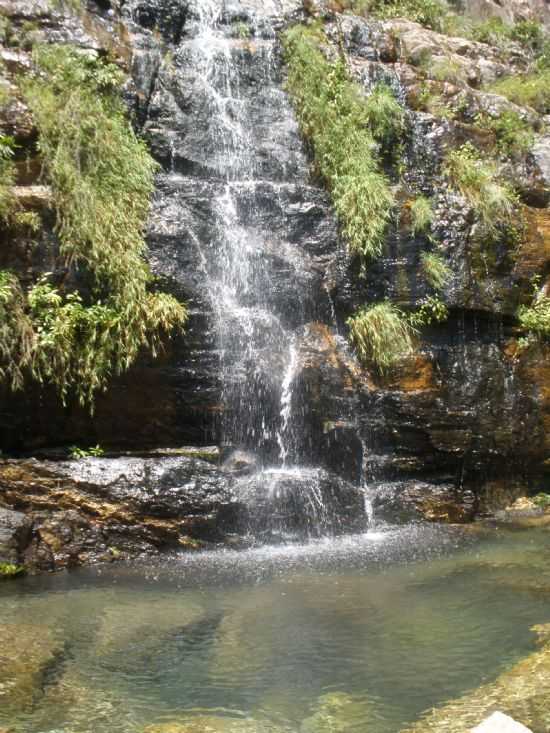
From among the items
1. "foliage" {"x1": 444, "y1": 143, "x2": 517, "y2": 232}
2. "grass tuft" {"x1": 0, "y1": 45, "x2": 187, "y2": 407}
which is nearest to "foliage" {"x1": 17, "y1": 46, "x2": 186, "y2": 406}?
"grass tuft" {"x1": 0, "y1": 45, "x2": 187, "y2": 407}

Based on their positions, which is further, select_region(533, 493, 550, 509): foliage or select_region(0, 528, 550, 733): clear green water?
select_region(533, 493, 550, 509): foliage

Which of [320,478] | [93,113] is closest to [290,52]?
[93,113]

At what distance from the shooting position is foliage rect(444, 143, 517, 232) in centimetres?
1106

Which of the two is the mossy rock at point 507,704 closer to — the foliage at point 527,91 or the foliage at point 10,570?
the foliage at point 10,570

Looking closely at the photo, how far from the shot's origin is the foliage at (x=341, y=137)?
10.6m

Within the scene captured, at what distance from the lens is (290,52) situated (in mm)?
13070

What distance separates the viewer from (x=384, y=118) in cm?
1208

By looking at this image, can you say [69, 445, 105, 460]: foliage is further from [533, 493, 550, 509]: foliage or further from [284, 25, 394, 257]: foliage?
[533, 493, 550, 509]: foliage

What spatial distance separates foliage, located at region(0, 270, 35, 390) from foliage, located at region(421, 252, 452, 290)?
6.02 meters

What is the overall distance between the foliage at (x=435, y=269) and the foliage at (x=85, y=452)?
223 inches

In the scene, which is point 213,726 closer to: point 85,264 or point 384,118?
point 85,264

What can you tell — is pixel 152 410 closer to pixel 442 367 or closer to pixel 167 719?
pixel 442 367

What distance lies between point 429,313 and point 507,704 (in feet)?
23.9

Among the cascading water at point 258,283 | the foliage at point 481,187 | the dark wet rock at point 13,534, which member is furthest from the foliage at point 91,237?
the foliage at point 481,187
